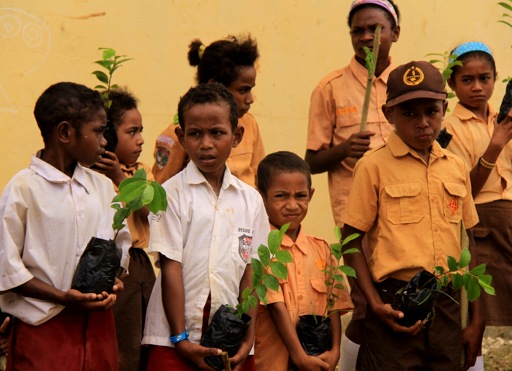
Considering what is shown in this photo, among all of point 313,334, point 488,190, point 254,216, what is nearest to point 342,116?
point 488,190

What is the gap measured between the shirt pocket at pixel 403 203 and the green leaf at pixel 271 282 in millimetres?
713

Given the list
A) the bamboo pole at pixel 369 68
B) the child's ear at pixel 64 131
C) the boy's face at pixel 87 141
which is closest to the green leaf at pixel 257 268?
the boy's face at pixel 87 141

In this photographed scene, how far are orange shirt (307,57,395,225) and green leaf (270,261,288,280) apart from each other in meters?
1.26

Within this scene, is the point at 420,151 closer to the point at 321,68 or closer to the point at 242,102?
the point at 242,102

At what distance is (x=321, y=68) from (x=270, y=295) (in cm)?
249

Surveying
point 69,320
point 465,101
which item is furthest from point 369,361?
point 465,101

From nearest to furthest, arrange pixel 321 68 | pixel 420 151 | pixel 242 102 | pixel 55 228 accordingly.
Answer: pixel 55 228 < pixel 420 151 < pixel 242 102 < pixel 321 68

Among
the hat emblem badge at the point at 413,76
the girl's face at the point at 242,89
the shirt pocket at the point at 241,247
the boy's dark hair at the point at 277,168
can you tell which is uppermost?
the hat emblem badge at the point at 413,76

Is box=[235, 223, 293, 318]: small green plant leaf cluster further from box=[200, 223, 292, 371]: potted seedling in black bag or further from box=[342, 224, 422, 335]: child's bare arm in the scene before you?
box=[342, 224, 422, 335]: child's bare arm

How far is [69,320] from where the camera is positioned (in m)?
4.28

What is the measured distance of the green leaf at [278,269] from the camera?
4319 mm

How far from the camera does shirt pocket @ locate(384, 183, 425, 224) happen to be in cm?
478

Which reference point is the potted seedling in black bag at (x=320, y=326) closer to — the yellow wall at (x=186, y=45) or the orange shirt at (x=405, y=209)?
the orange shirt at (x=405, y=209)

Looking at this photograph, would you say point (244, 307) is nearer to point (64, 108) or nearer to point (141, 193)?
point (141, 193)
